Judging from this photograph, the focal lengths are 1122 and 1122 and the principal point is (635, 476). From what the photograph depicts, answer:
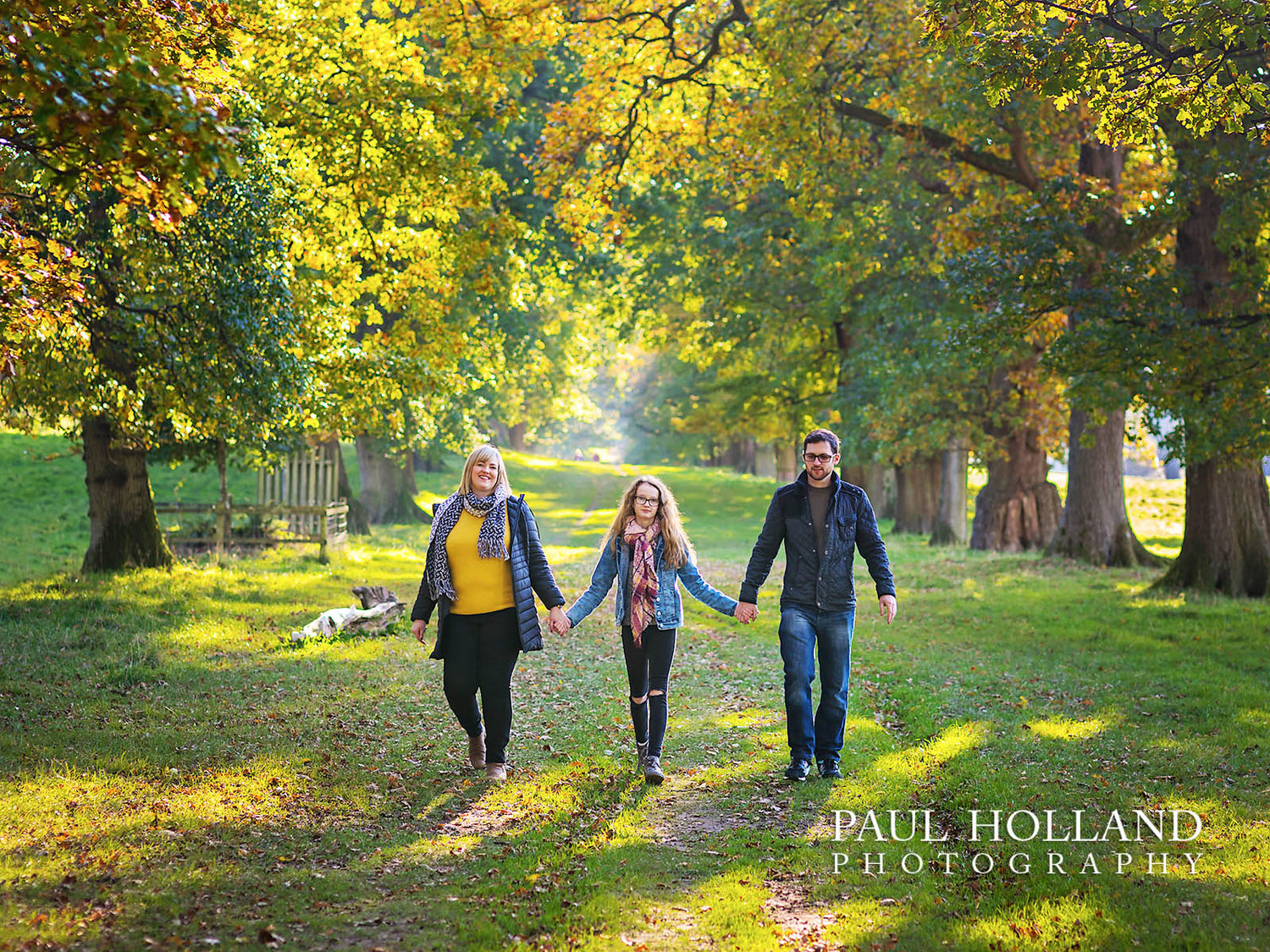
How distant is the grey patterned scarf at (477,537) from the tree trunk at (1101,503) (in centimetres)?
1636

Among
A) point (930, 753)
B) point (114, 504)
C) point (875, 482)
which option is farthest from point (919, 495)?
point (930, 753)

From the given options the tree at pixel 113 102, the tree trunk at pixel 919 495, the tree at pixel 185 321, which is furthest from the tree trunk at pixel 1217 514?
the tree trunk at pixel 919 495

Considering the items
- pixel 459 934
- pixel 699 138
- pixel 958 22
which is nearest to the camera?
pixel 459 934

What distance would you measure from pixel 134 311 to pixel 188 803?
6920 mm

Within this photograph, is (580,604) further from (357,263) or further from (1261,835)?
(357,263)

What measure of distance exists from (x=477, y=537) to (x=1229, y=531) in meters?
12.9

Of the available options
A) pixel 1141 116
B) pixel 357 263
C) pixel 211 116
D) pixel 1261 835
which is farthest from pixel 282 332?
pixel 1261 835

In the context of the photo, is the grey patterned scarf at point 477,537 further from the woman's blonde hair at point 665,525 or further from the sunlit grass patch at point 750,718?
the sunlit grass patch at point 750,718

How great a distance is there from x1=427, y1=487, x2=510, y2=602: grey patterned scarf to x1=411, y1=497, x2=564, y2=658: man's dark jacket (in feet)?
0.18

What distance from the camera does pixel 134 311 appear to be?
11.9m

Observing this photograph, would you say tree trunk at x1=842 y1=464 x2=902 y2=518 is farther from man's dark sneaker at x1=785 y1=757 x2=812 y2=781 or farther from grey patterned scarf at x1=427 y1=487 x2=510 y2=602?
grey patterned scarf at x1=427 y1=487 x2=510 y2=602

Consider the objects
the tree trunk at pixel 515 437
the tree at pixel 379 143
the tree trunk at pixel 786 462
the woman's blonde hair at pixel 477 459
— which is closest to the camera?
the woman's blonde hair at pixel 477 459

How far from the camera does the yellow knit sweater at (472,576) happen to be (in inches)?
293

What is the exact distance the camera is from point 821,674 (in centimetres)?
765
